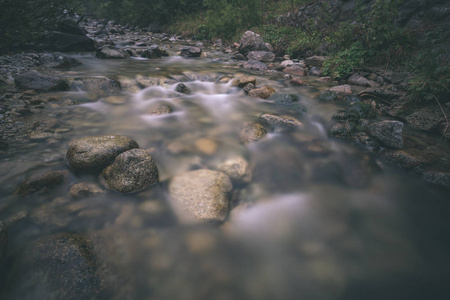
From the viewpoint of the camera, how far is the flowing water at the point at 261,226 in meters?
1.63

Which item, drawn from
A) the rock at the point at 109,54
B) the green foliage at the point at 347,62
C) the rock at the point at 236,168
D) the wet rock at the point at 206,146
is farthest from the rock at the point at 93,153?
the rock at the point at 109,54

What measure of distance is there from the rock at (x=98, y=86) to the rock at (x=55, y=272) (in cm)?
389

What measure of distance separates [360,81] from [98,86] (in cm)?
681

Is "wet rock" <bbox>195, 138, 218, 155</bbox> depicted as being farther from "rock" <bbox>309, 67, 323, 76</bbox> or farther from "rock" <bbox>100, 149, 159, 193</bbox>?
"rock" <bbox>309, 67, 323, 76</bbox>

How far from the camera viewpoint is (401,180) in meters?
2.70

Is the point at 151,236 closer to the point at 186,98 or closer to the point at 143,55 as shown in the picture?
the point at 186,98

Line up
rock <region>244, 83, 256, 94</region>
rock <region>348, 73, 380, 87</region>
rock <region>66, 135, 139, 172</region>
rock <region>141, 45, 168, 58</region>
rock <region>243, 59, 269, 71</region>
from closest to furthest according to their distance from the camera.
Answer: rock <region>66, 135, 139, 172</region> < rock <region>244, 83, 256, 94</region> < rock <region>348, 73, 380, 87</region> < rock <region>243, 59, 269, 71</region> < rock <region>141, 45, 168, 58</region>

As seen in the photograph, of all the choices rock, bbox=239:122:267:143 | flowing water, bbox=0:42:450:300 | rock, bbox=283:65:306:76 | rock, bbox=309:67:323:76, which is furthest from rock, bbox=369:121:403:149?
rock, bbox=283:65:306:76

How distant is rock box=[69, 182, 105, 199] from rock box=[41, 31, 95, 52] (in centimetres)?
857

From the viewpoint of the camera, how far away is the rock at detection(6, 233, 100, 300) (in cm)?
143

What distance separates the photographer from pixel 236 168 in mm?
2805

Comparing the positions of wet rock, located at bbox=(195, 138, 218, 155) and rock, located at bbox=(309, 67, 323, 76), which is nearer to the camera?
wet rock, located at bbox=(195, 138, 218, 155)

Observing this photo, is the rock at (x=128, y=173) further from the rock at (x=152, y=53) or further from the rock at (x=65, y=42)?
the rock at (x=65, y=42)

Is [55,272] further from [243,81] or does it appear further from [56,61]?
[56,61]
